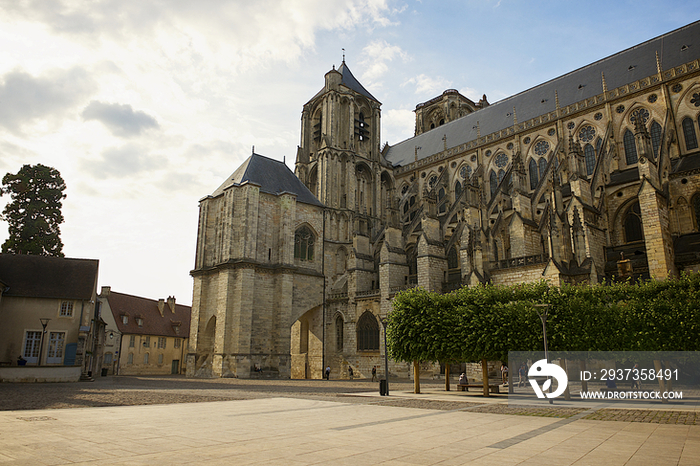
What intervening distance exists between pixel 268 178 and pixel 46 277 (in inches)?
588

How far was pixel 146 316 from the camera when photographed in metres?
41.6

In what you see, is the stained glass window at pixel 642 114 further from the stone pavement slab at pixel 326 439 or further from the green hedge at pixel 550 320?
the stone pavement slab at pixel 326 439

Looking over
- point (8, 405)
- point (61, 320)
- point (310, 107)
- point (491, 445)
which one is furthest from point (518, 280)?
point (310, 107)

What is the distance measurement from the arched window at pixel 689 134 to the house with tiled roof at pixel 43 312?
34663mm

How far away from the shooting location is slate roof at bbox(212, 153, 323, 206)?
107 ft

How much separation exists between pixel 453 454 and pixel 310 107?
41.3m

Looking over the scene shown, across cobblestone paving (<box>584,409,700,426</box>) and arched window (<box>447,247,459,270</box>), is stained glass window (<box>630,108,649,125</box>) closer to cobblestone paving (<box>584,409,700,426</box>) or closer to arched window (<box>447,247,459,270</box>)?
arched window (<box>447,247,459,270</box>)

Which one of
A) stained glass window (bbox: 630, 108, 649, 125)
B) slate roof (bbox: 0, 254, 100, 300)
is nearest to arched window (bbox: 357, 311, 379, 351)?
slate roof (bbox: 0, 254, 100, 300)

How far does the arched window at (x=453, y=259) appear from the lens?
102ft

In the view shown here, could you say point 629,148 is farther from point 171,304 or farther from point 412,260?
point 171,304

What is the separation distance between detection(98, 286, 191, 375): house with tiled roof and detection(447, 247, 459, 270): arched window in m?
26.3

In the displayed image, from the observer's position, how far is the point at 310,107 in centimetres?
4412

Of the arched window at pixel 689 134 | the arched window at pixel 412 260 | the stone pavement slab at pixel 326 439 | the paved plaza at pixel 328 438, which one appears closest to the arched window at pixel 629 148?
the arched window at pixel 689 134

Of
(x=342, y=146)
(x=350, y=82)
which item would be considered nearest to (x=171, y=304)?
(x=342, y=146)
